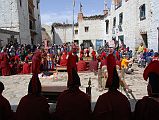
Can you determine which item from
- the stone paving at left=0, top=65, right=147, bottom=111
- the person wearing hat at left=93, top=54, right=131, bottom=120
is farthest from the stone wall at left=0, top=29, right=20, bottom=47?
the person wearing hat at left=93, top=54, right=131, bottom=120

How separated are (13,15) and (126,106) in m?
27.8

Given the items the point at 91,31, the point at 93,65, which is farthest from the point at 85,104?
the point at 91,31

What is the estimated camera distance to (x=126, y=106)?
4.90 metres

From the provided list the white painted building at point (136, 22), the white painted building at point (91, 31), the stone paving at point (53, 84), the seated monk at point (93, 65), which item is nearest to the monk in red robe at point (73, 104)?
the stone paving at point (53, 84)

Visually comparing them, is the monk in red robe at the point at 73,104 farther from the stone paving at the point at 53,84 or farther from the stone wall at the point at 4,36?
the stone wall at the point at 4,36

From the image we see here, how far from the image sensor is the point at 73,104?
4941mm

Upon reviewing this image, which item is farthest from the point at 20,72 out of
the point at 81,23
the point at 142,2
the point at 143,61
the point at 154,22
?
the point at 81,23

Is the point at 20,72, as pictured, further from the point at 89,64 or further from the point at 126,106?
the point at 126,106

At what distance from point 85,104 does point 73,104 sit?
8.7 inches

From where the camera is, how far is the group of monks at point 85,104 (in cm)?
465

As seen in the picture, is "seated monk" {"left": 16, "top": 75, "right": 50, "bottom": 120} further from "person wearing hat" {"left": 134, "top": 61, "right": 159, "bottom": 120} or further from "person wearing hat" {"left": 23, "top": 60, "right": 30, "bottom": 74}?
"person wearing hat" {"left": 23, "top": 60, "right": 30, "bottom": 74}

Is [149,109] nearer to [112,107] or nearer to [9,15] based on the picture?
[112,107]

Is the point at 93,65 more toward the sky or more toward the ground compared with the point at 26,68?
more toward the sky

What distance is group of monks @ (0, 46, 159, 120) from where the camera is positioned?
4.65m
